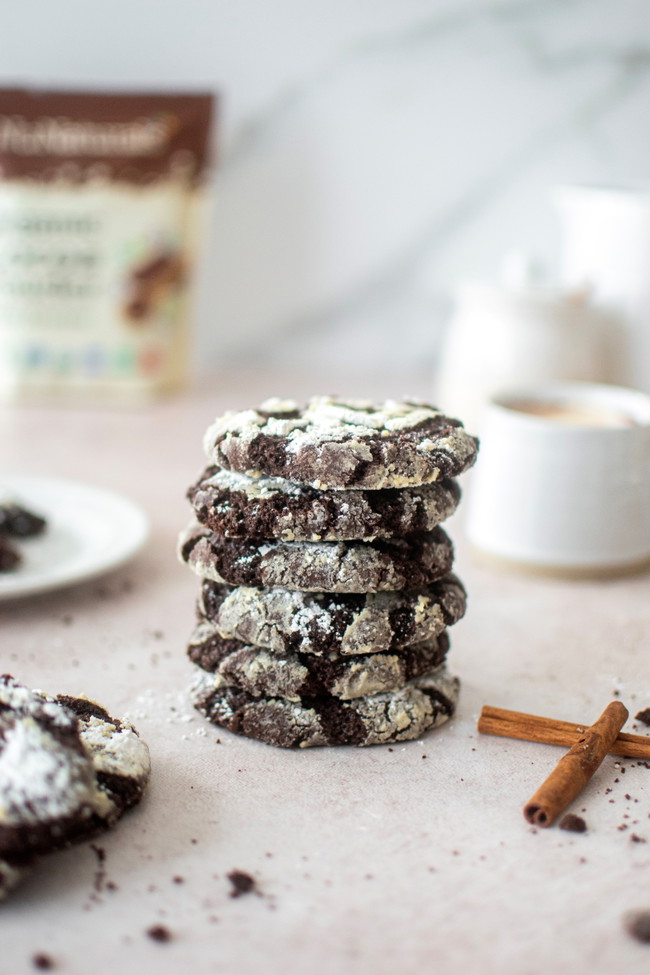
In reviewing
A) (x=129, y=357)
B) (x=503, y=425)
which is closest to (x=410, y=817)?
(x=503, y=425)

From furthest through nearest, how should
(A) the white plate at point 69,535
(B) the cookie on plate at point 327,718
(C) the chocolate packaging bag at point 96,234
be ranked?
(C) the chocolate packaging bag at point 96,234 < (A) the white plate at point 69,535 < (B) the cookie on plate at point 327,718

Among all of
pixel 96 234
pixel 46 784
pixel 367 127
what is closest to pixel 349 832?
pixel 46 784

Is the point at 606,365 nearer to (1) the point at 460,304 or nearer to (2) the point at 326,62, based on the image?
(1) the point at 460,304

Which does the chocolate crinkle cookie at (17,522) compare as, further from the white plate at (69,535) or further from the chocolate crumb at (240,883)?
the chocolate crumb at (240,883)

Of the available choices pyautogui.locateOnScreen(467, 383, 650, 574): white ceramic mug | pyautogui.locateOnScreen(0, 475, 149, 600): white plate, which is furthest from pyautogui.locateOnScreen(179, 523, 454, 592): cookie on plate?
pyautogui.locateOnScreen(467, 383, 650, 574): white ceramic mug

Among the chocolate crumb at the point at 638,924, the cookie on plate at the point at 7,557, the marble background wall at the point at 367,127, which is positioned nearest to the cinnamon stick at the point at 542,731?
the chocolate crumb at the point at 638,924
